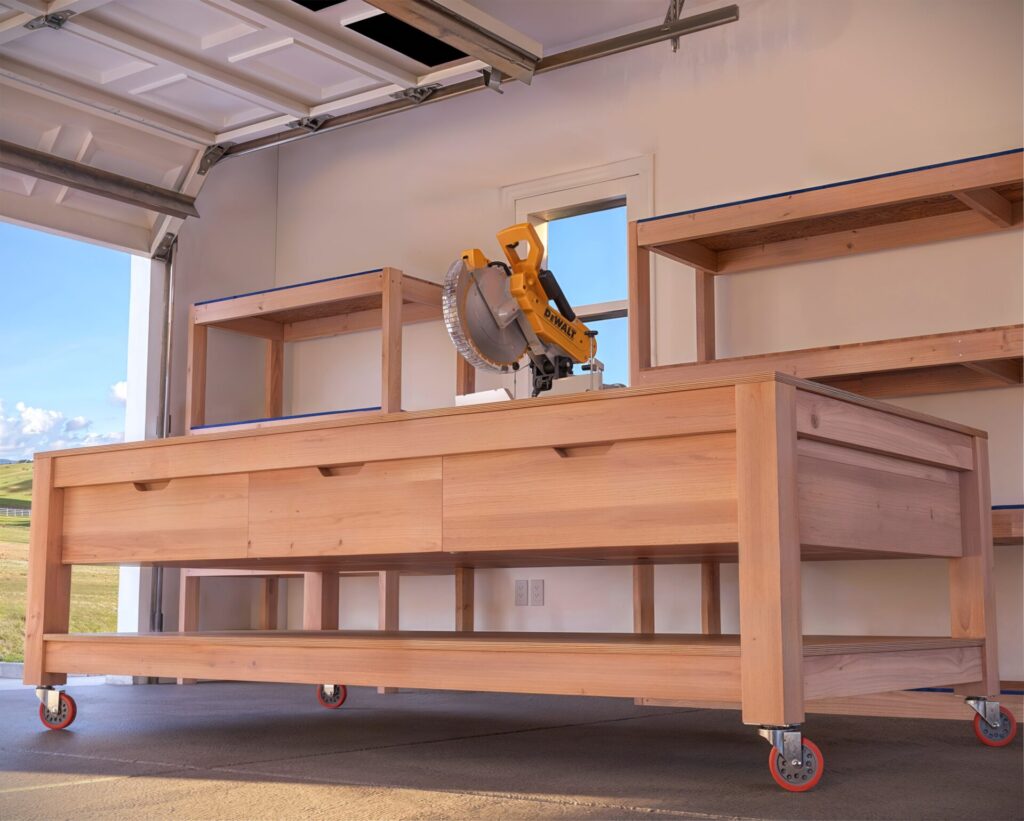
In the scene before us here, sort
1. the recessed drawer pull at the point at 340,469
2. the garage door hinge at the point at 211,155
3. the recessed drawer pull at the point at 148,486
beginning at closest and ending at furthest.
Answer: the recessed drawer pull at the point at 340,469, the recessed drawer pull at the point at 148,486, the garage door hinge at the point at 211,155

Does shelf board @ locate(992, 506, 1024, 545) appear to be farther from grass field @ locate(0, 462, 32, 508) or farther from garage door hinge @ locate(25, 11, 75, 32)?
grass field @ locate(0, 462, 32, 508)

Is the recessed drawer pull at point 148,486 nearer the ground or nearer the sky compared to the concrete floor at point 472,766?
nearer the sky

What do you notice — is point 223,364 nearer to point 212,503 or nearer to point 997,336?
point 212,503

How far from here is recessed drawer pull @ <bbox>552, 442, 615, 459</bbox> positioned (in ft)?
7.19

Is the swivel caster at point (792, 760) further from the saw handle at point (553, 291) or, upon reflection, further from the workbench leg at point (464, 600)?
the workbench leg at point (464, 600)

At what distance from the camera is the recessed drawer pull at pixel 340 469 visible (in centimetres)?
256

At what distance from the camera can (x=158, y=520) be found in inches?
113

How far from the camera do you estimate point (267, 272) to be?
19.6ft

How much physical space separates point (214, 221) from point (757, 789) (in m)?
4.40

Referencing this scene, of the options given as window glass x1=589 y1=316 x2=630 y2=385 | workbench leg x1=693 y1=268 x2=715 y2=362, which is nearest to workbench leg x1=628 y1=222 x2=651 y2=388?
workbench leg x1=693 y1=268 x2=715 y2=362

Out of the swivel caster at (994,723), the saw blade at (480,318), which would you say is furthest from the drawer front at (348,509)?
the swivel caster at (994,723)

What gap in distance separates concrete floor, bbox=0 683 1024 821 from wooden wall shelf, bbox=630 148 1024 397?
1.03m

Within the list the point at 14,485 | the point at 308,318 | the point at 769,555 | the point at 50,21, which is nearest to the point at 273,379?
the point at 308,318

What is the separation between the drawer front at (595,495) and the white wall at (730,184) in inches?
83.1
